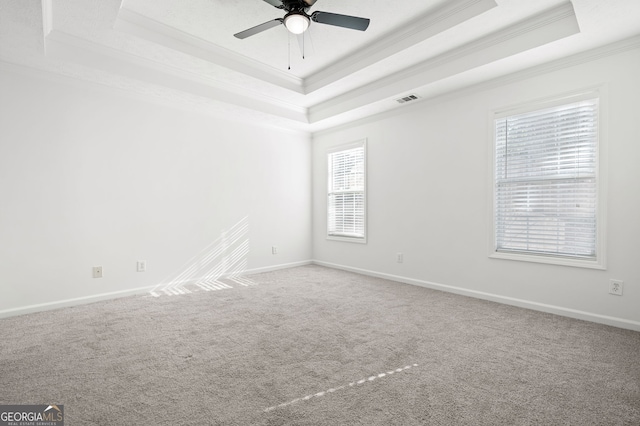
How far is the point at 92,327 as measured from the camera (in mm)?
2809

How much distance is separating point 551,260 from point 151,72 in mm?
4786

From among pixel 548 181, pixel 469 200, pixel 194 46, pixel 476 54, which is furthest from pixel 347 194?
pixel 194 46

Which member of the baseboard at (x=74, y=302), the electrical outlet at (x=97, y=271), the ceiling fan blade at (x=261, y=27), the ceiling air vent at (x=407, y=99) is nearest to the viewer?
the ceiling fan blade at (x=261, y=27)

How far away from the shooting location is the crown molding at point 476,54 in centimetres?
276

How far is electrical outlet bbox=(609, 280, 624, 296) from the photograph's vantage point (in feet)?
9.18

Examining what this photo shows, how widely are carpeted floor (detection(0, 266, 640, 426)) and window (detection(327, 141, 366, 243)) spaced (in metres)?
2.01

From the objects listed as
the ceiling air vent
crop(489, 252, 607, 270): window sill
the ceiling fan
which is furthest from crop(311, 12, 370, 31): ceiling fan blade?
crop(489, 252, 607, 270): window sill

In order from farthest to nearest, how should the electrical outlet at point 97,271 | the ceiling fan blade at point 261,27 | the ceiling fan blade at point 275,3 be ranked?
the electrical outlet at point 97,271, the ceiling fan blade at point 261,27, the ceiling fan blade at point 275,3

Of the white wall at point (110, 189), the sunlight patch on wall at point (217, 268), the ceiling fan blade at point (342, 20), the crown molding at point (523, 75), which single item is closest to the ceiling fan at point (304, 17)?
the ceiling fan blade at point (342, 20)

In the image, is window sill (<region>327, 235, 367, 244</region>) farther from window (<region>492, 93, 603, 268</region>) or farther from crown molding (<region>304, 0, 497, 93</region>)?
crown molding (<region>304, 0, 497, 93</region>)

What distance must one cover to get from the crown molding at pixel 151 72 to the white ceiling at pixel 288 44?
10mm

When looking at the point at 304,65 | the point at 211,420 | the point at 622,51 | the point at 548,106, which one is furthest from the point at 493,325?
the point at 304,65

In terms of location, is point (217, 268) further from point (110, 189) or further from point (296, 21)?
point (296, 21)

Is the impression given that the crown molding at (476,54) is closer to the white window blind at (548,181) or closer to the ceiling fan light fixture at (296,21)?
the white window blind at (548,181)
